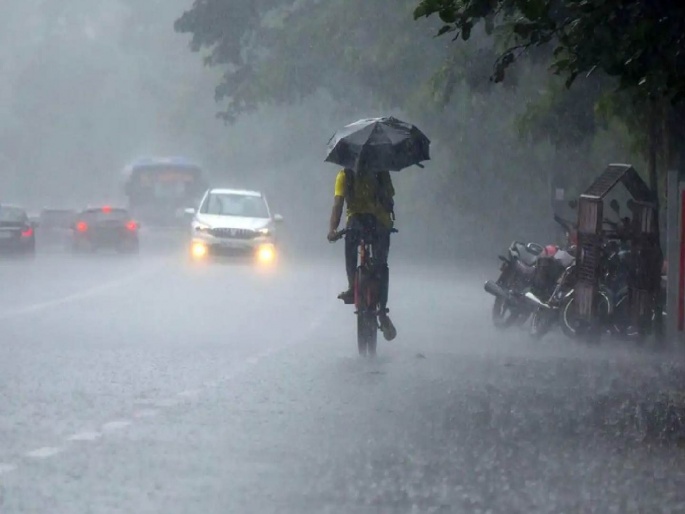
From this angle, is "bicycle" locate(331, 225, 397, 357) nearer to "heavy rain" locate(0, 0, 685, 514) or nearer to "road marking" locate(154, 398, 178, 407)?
"heavy rain" locate(0, 0, 685, 514)

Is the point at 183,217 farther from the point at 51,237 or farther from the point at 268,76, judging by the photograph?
the point at 51,237

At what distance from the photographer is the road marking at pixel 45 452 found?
9.20 meters

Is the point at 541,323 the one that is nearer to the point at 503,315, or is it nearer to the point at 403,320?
the point at 503,315

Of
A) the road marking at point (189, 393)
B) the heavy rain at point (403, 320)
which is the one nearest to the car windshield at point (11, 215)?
the heavy rain at point (403, 320)

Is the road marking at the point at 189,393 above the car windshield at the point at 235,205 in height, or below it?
below

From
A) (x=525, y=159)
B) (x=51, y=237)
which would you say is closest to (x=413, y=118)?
(x=525, y=159)

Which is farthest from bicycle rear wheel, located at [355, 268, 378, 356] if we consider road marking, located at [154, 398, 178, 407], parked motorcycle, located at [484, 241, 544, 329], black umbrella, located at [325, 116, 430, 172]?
parked motorcycle, located at [484, 241, 544, 329]

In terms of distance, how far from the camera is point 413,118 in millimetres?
43625

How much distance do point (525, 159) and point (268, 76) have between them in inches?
397

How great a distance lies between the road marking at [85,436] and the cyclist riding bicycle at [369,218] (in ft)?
18.5

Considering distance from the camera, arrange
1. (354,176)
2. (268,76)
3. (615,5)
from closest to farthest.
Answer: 1. (615,5)
2. (354,176)
3. (268,76)

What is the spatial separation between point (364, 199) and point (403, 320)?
22.5 ft

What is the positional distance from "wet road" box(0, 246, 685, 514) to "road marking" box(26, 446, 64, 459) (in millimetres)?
11

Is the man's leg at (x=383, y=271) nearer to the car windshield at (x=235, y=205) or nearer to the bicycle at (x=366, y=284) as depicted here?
the bicycle at (x=366, y=284)
